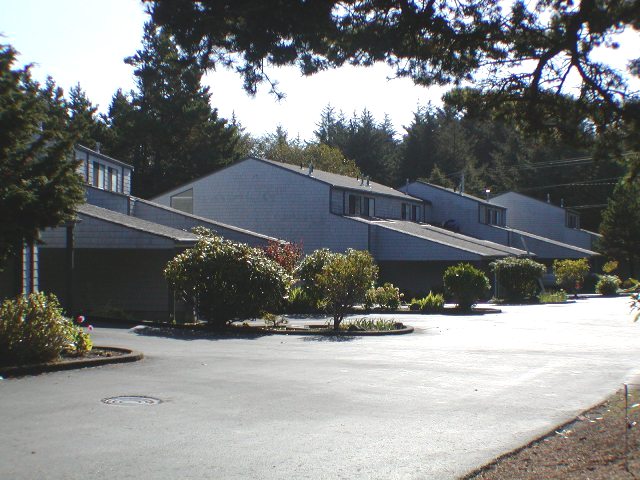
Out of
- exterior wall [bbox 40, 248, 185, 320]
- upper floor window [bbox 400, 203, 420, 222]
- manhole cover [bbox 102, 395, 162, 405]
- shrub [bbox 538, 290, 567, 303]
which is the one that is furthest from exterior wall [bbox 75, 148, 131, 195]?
shrub [bbox 538, 290, 567, 303]

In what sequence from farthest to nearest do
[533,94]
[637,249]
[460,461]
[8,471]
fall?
1. [637,249]
2. [533,94]
3. [460,461]
4. [8,471]

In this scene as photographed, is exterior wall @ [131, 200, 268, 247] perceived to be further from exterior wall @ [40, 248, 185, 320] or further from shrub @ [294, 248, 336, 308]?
exterior wall @ [40, 248, 185, 320]

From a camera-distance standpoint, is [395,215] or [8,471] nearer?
[8,471]

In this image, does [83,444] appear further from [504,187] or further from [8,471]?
[504,187]

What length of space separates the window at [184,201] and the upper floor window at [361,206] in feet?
31.5

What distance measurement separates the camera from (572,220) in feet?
240

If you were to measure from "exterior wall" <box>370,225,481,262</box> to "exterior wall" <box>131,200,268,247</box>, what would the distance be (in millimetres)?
10503

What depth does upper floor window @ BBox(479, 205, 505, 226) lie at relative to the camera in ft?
200

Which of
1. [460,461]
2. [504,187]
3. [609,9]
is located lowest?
[460,461]

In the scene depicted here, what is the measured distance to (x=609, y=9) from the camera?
32.6 ft

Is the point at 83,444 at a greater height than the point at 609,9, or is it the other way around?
the point at 609,9

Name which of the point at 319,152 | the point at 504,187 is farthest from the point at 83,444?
the point at 504,187

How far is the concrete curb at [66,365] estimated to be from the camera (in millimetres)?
12812

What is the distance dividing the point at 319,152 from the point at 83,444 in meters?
72.1
